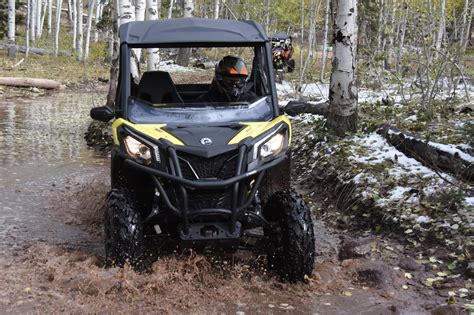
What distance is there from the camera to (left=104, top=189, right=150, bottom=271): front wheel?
436cm

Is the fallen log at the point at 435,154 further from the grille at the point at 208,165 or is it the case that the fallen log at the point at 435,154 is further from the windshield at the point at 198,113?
the grille at the point at 208,165

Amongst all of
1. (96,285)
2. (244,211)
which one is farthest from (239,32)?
(96,285)

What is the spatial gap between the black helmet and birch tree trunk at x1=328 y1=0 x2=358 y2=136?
291 cm

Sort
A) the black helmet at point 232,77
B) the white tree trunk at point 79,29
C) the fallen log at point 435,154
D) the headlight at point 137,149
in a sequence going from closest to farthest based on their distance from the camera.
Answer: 1. the headlight at point 137,149
2. the black helmet at point 232,77
3. the fallen log at point 435,154
4. the white tree trunk at point 79,29

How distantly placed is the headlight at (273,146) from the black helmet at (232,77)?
97 centimetres

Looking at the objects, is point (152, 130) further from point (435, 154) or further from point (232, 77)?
point (435, 154)

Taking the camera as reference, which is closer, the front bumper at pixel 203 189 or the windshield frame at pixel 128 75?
the front bumper at pixel 203 189

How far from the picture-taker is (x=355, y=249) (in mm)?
5398

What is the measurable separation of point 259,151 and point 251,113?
749 millimetres

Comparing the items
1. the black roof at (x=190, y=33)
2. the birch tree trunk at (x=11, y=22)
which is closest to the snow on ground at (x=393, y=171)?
the black roof at (x=190, y=33)

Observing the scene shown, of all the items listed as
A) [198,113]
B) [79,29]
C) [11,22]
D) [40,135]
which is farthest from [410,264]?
[79,29]

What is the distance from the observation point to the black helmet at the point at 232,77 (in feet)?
18.0

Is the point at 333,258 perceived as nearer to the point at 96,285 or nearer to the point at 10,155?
the point at 96,285

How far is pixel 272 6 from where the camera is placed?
1199 inches
